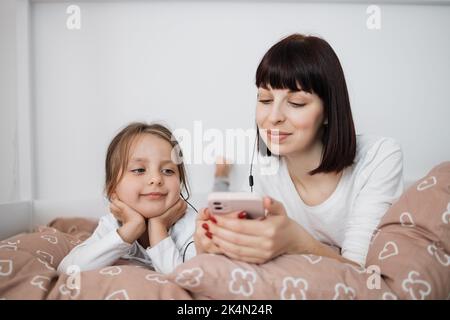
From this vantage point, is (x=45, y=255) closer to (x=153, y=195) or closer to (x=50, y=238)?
(x=50, y=238)

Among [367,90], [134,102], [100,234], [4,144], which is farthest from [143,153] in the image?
[367,90]

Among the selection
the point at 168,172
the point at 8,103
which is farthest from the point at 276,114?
the point at 8,103

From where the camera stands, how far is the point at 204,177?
4.63ft

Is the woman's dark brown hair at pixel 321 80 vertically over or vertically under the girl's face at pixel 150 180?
over

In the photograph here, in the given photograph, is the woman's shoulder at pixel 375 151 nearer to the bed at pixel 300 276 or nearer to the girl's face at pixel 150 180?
the bed at pixel 300 276

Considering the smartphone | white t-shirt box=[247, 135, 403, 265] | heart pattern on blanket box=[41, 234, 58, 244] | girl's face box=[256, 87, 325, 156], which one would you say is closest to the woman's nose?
girl's face box=[256, 87, 325, 156]

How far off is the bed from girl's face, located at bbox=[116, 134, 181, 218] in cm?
27

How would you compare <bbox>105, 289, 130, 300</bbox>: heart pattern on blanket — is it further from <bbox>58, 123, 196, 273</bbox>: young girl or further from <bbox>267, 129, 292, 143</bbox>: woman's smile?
<bbox>267, 129, 292, 143</bbox>: woman's smile

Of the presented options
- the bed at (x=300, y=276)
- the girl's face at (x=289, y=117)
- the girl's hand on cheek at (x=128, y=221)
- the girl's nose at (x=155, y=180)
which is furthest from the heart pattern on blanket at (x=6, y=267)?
the girl's face at (x=289, y=117)

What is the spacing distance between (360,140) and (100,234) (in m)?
0.71

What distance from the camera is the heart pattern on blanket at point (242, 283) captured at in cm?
63

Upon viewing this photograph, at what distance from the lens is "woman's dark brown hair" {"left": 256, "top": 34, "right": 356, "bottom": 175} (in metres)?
0.91

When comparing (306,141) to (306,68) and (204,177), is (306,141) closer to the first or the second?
(306,68)
